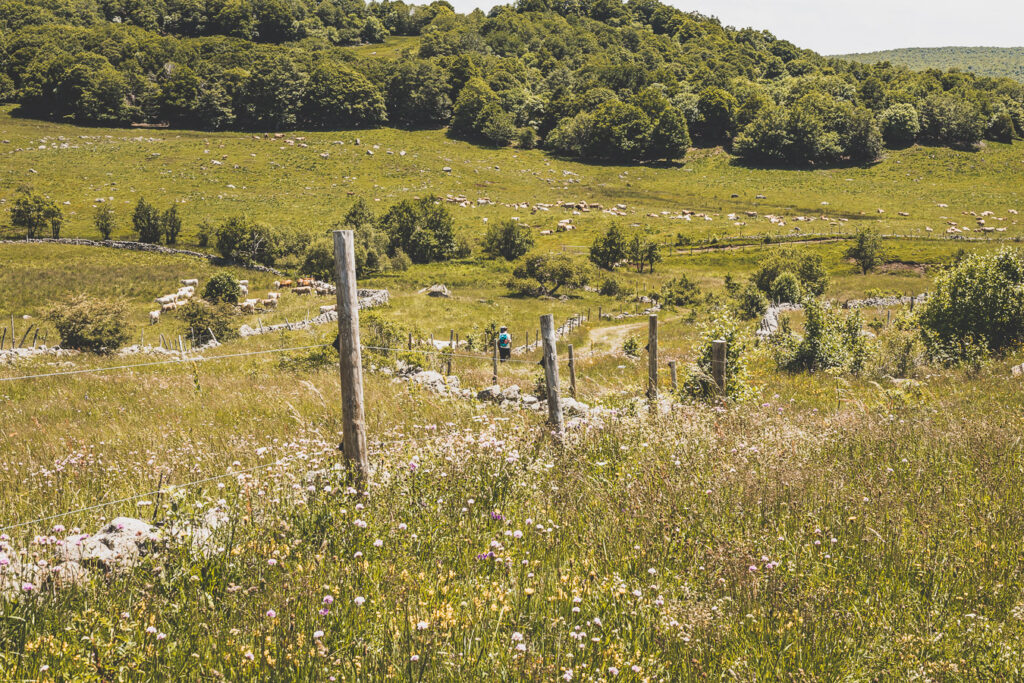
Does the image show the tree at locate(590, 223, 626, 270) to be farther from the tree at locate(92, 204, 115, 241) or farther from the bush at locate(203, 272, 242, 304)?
the tree at locate(92, 204, 115, 241)

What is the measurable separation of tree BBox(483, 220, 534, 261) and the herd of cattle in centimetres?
2151

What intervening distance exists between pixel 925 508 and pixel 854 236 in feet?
265

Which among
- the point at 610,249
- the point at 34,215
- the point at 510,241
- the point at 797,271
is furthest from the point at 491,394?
the point at 34,215

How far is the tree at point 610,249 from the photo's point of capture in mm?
63094

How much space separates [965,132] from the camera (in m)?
123

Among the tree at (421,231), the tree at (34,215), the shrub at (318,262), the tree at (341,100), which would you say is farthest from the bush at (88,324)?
the tree at (341,100)

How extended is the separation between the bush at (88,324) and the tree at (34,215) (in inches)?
1700

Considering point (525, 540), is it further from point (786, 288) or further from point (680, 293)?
point (680, 293)

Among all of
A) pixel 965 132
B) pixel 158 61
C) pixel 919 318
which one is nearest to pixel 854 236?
pixel 919 318

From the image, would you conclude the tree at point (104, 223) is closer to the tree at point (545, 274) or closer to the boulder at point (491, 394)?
the tree at point (545, 274)

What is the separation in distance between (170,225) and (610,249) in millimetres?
47639

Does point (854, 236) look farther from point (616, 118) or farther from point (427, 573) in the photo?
point (427, 573)

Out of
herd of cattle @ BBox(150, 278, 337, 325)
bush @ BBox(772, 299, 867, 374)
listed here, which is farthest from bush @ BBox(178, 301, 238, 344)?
bush @ BBox(772, 299, 867, 374)

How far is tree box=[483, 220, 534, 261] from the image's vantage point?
2579 inches
